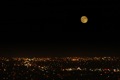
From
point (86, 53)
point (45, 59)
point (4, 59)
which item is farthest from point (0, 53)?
point (86, 53)

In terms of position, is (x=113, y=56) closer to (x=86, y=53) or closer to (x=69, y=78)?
(x=86, y=53)

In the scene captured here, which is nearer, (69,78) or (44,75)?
(69,78)

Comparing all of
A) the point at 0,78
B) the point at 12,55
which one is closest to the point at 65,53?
the point at 12,55

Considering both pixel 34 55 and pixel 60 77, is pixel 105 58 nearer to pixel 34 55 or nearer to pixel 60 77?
pixel 34 55

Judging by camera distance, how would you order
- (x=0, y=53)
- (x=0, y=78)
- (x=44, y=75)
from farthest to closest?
(x=0, y=53), (x=44, y=75), (x=0, y=78)

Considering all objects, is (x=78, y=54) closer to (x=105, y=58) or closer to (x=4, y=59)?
(x=105, y=58)

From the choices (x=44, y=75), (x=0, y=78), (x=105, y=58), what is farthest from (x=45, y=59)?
(x=0, y=78)

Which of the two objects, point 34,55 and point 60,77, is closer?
point 60,77

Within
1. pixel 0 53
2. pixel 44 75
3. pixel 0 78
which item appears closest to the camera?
pixel 0 78
